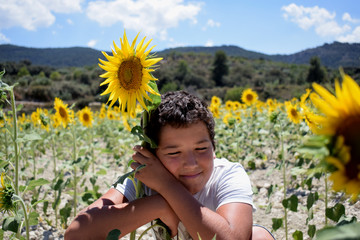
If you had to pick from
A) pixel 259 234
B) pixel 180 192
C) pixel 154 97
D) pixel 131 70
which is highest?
pixel 131 70

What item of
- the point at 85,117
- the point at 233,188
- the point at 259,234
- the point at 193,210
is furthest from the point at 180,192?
the point at 85,117

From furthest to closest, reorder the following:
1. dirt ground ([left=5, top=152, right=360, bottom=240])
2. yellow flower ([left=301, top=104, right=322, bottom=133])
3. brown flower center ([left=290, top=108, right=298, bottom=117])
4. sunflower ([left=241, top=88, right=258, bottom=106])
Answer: sunflower ([left=241, top=88, right=258, bottom=106])
brown flower center ([left=290, top=108, right=298, bottom=117])
dirt ground ([left=5, top=152, right=360, bottom=240])
yellow flower ([left=301, top=104, right=322, bottom=133])

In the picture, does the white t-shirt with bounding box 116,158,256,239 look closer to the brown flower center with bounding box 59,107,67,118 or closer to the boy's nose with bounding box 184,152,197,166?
the boy's nose with bounding box 184,152,197,166

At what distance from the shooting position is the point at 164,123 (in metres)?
1.38

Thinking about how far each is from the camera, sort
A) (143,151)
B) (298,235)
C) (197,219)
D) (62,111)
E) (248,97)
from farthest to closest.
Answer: (248,97) → (62,111) → (298,235) → (143,151) → (197,219)

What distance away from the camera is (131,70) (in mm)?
1137

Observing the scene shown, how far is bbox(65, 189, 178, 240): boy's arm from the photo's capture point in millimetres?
1146

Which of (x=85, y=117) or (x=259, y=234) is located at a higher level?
(x=85, y=117)

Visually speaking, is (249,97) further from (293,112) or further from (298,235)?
(298,235)

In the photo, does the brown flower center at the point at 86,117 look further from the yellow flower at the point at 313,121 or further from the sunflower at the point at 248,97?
the yellow flower at the point at 313,121

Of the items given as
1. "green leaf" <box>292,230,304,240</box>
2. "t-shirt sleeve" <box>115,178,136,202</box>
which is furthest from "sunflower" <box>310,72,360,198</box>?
"green leaf" <box>292,230,304,240</box>

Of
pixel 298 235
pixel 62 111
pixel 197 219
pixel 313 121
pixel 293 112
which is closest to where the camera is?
pixel 313 121

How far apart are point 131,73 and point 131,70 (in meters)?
0.01

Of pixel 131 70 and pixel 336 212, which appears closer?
pixel 131 70
